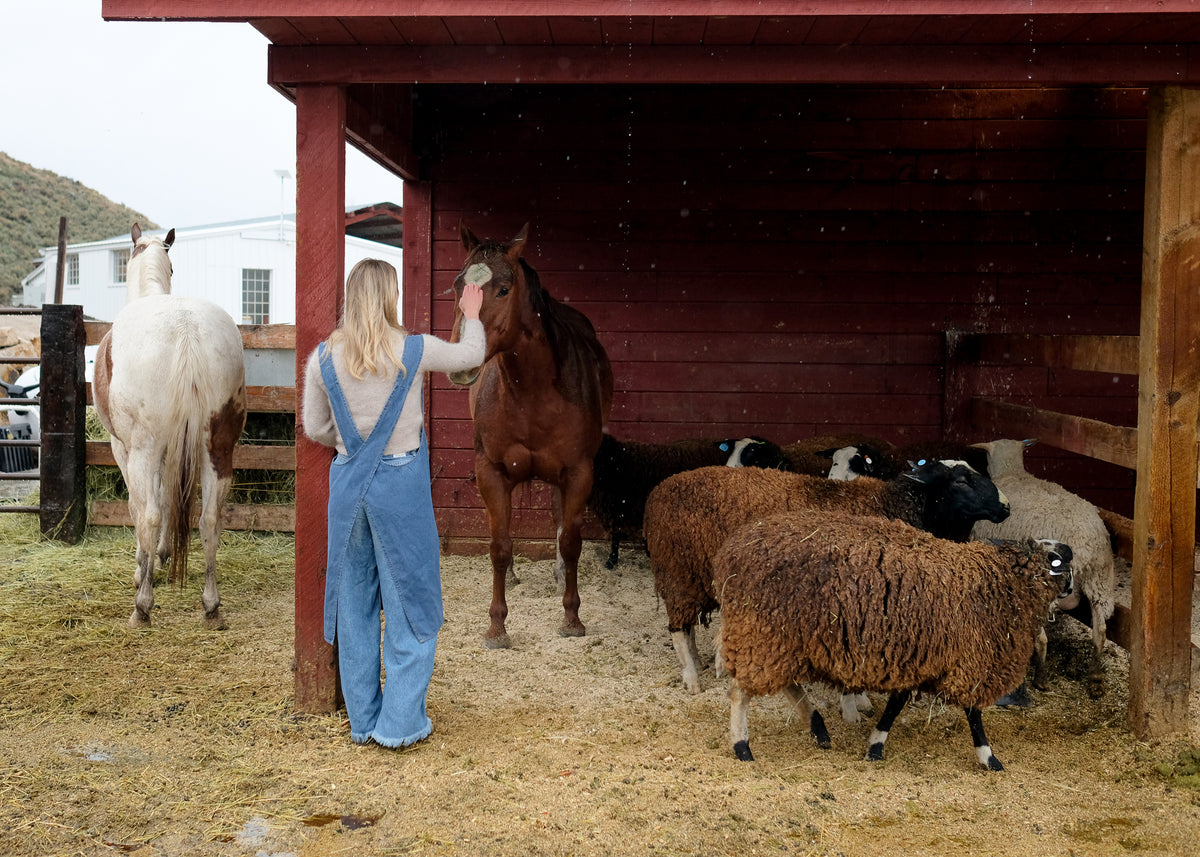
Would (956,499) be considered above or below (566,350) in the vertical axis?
below

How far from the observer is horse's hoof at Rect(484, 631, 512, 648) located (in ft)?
19.6

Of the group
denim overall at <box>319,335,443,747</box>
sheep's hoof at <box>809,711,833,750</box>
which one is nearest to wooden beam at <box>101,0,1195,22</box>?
denim overall at <box>319,335,443,747</box>

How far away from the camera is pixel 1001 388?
8.11m

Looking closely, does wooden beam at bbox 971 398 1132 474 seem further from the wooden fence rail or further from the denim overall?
the denim overall

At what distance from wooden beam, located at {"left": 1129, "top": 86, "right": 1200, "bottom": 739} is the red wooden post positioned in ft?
12.6

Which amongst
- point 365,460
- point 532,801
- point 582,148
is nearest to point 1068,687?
point 532,801

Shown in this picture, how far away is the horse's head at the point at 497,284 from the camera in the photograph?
5363 mm

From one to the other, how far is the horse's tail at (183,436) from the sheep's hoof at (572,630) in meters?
2.48

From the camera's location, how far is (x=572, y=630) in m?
6.31

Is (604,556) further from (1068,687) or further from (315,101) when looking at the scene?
(315,101)

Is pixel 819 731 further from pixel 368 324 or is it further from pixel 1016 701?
pixel 368 324

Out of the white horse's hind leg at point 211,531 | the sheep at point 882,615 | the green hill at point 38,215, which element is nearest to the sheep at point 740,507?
the sheep at point 882,615

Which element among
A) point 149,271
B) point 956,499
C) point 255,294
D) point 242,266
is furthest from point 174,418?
point 255,294

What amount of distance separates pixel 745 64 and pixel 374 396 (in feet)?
7.51
